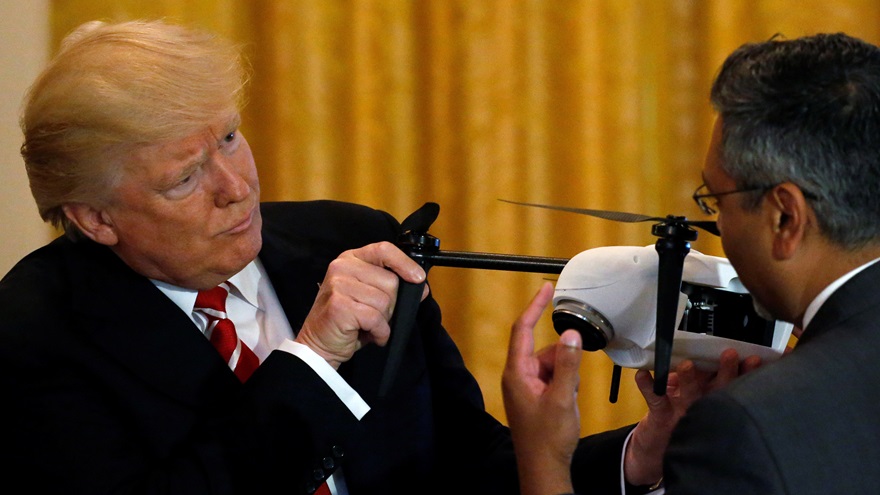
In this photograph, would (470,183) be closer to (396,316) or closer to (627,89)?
(627,89)

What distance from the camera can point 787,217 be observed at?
0.96m

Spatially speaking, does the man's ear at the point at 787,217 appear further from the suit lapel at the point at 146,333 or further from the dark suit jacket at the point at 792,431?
the suit lapel at the point at 146,333

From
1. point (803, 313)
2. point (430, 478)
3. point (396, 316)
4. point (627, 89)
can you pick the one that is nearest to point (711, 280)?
point (803, 313)

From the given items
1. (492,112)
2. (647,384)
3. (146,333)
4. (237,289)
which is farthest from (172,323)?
(492,112)

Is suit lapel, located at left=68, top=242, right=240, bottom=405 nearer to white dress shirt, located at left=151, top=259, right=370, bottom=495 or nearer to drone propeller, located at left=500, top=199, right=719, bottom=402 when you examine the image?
white dress shirt, located at left=151, top=259, right=370, bottom=495

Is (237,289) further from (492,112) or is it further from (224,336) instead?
(492,112)

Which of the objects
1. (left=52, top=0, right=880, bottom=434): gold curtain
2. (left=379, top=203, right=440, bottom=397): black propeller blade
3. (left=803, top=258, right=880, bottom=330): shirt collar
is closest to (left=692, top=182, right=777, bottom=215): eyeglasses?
(left=803, top=258, right=880, bottom=330): shirt collar

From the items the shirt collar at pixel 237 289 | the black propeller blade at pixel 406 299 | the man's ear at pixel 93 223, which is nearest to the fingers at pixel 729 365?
the black propeller blade at pixel 406 299

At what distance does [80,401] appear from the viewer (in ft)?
3.97

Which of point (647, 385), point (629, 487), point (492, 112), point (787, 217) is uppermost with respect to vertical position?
point (787, 217)

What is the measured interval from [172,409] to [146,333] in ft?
0.35

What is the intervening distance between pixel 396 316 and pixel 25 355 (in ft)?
1.53

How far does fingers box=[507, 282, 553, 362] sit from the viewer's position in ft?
3.33

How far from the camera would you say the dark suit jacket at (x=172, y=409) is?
119cm
